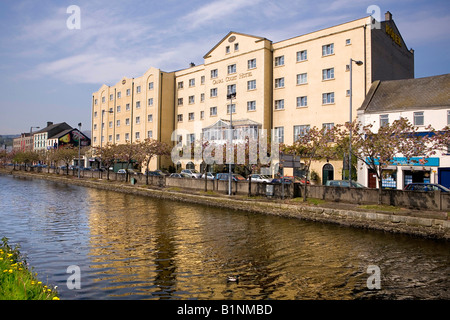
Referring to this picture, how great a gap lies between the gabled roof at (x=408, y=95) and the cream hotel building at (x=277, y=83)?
2370 millimetres

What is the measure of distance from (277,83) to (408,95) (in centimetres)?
1826

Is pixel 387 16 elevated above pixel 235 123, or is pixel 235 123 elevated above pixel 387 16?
pixel 387 16

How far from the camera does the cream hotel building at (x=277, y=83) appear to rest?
1533 inches

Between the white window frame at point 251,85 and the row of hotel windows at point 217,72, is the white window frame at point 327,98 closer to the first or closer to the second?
the white window frame at point 251,85

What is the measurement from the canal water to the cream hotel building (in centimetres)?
2384

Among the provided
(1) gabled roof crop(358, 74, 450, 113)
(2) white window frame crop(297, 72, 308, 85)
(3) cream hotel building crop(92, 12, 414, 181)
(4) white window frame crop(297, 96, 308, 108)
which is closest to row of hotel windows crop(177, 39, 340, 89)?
(3) cream hotel building crop(92, 12, 414, 181)

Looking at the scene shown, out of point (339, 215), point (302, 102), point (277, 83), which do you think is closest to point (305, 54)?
point (277, 83)

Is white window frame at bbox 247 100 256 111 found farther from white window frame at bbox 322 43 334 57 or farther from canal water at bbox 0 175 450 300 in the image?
canal water at bbox 0 175 450 300

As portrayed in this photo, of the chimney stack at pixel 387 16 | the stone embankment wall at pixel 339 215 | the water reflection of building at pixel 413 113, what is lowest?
the stone embankment wall at pixel 339 215

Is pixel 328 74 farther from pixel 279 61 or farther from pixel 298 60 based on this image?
pixel 279 61

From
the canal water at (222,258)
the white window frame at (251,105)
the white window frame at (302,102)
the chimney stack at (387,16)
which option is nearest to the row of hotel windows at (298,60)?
the white window frame at (302,102)

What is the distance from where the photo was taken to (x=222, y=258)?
41.4 feet
